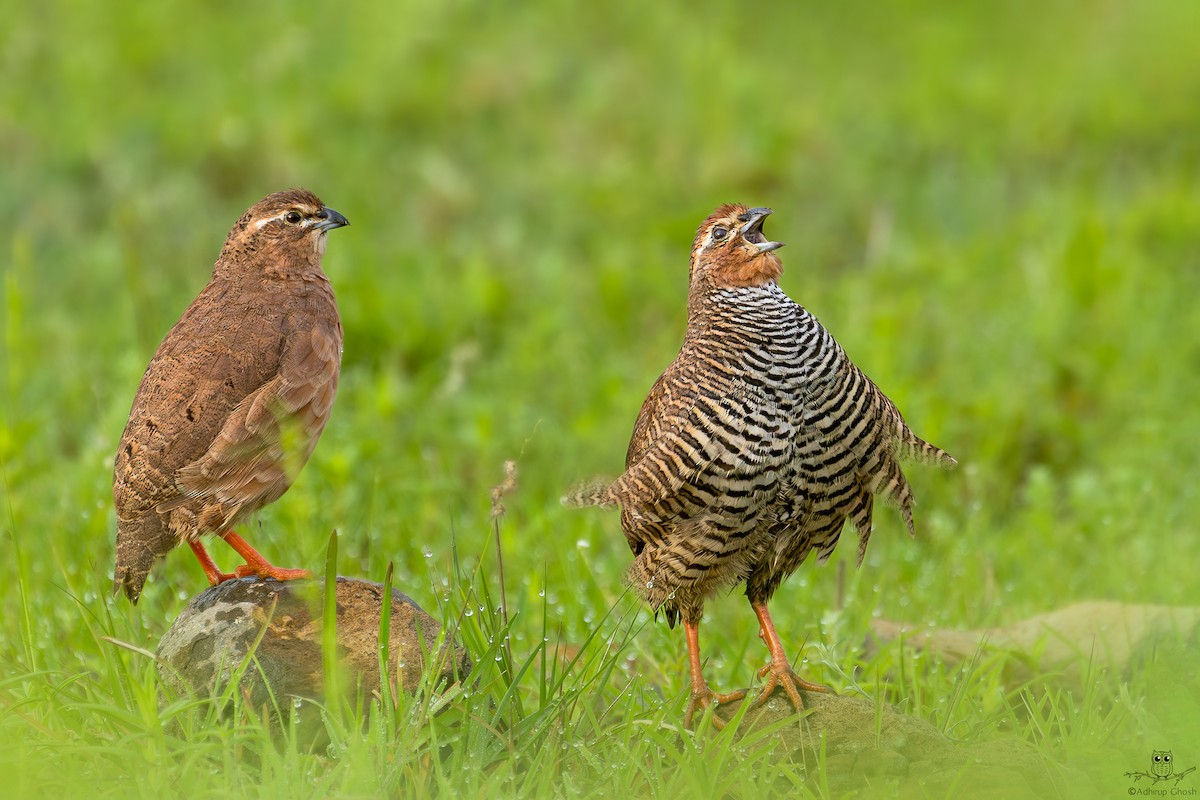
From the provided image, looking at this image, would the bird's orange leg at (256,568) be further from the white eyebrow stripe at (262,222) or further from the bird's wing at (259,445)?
the white eyebrow stripe at (262,222)

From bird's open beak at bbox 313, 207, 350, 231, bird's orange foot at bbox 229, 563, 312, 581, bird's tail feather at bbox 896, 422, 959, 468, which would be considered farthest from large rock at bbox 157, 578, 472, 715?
bird's tail feather at bbox 896, 422, 959, 468

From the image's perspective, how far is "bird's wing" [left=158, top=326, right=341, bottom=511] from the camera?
436 centimetres

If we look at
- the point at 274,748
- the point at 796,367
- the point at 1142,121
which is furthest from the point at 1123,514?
the point at 1142,121

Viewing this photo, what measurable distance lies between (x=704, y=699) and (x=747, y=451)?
32.7 inches

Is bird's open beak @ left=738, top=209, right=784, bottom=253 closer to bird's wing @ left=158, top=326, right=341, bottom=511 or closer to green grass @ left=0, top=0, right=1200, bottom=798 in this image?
green grass @ left=0, top=0, right=1200, bottom=798

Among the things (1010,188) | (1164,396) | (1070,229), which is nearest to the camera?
(1164,396)

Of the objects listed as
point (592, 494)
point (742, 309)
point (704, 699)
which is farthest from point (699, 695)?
point (742, 309)

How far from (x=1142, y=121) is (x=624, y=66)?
13.3 feet

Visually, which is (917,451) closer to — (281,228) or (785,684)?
(785,684)

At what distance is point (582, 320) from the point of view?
9.05 m

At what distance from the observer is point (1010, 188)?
11125 millimetres

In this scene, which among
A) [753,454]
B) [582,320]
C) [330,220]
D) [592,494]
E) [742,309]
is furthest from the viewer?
[582,320]

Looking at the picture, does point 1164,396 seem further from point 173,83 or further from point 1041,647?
point 173,83

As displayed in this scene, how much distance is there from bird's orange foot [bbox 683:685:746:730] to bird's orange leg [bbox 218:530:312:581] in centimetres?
120
